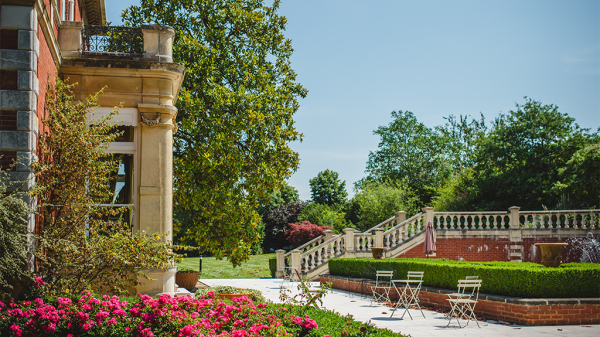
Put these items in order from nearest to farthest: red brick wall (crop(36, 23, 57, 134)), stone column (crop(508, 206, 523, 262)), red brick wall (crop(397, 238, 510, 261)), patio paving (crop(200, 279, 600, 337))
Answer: red brick wall (crop(36, 23, 57, 134)) → patio paving (crop(200, 279, 600, 337)) → stone column (crop(508, 206, 523, 262)) → red brick wall (crop(397, 238, 510, 261))

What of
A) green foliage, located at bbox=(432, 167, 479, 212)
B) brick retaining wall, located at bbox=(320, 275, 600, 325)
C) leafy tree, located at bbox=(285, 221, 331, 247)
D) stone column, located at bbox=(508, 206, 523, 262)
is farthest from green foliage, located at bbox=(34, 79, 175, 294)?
green foliage, located at bbox=(432, 167, 479, 212)

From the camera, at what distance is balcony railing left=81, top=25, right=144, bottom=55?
11.0 metres

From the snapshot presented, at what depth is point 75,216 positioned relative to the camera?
884 cm

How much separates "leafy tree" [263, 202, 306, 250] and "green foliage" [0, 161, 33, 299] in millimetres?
39031

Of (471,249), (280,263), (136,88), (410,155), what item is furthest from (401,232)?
(410,155)

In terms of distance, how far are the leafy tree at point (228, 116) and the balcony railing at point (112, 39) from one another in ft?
14.4

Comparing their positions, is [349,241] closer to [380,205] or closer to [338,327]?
[380,205]

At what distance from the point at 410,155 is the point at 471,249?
2984cm

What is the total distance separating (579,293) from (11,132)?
1208cm

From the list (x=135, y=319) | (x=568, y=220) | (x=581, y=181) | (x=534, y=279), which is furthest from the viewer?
(x=581, y=181)

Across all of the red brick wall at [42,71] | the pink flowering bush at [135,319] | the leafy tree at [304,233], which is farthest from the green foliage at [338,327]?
the leafy tree at [304,233]

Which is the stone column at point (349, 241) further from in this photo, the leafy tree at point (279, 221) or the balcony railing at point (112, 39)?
the leafy tree at point (279, 221)

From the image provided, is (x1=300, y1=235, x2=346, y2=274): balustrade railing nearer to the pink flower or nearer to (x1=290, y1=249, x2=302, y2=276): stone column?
(x1=290, y1=249, x2=302, y2=276): stone column

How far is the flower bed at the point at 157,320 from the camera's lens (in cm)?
642
